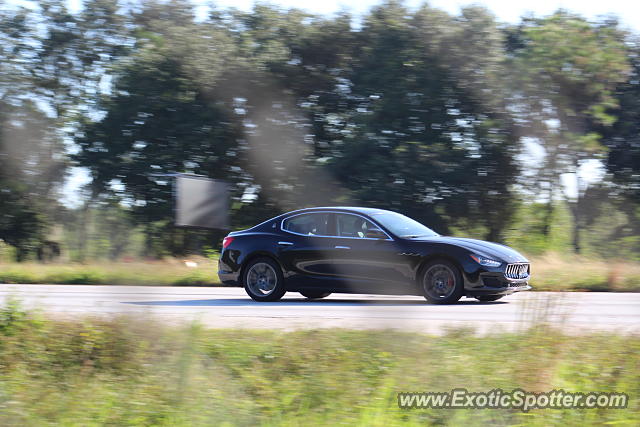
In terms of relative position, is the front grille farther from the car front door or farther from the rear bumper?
the rear bumper

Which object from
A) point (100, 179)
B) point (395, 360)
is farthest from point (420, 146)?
point (395, 360)

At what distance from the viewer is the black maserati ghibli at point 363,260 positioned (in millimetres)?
13398

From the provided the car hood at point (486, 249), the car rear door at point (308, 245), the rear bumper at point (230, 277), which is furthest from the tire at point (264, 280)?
the car hood at point (486, 249)

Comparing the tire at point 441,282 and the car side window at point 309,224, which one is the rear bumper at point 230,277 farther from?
the tire at point 441,282

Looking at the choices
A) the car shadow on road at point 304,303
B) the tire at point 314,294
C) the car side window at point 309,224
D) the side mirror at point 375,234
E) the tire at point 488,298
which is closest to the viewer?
the side mirror at point 375,234

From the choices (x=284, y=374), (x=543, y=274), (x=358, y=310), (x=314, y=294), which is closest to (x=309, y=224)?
(x=314, y=294)

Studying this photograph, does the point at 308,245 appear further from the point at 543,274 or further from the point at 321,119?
the point at 321,119

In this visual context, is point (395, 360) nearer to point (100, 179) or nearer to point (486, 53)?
point (486, 53)

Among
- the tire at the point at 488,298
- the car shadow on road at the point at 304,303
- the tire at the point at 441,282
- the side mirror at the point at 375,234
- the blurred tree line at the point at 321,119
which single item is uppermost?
the blurred tree line at the point at 321,119

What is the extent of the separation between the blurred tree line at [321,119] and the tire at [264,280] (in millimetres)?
14636

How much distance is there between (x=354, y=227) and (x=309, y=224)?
0.83m

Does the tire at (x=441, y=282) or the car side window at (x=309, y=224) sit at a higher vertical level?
the car side window at (x=309, y=224)

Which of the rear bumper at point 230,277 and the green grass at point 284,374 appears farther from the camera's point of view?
the rear bumper at point 230,277

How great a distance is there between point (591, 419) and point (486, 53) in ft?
81.8
